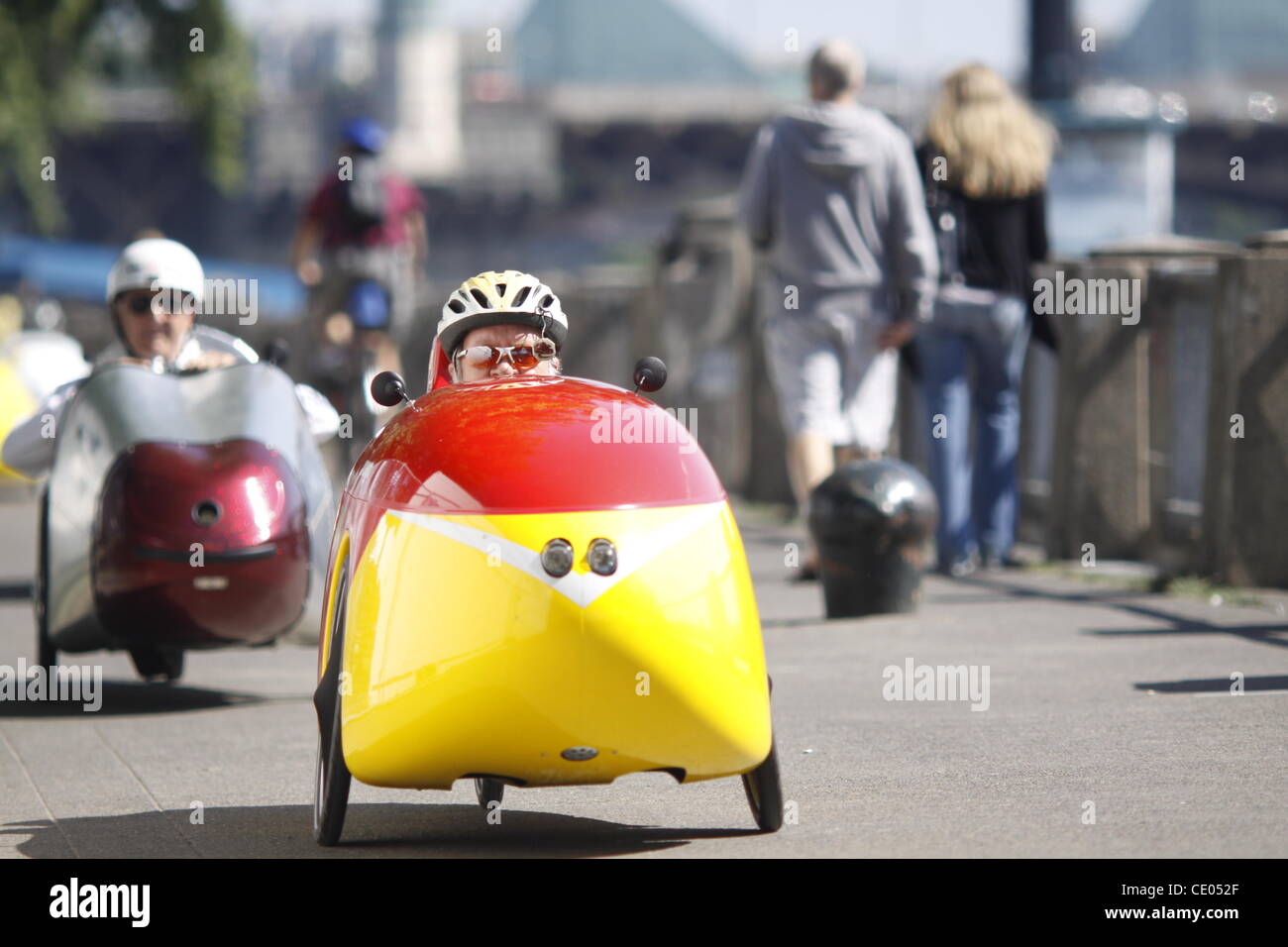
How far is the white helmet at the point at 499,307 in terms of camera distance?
6.04 meters

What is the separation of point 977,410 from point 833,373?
876 millimetres

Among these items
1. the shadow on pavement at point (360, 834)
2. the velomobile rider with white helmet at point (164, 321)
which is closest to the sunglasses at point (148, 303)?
the velomobile rider with white helmet at point (164, 321)

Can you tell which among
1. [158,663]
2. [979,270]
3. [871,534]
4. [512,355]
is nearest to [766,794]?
[512,355]

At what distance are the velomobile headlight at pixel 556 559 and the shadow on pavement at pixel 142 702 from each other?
133 inches

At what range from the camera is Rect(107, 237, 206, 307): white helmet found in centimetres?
834

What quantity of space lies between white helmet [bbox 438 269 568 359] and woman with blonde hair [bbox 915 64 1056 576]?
4.91m

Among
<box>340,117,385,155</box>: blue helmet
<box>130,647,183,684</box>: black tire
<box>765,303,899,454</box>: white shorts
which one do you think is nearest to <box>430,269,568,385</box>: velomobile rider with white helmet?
<box>130,647,183,684</box>: black tire

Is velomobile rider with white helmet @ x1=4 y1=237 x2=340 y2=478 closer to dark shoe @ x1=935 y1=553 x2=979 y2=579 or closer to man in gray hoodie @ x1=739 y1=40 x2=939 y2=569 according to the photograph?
man in gray hoodie @ x1=739 y1=40 x2=939 y2=569
